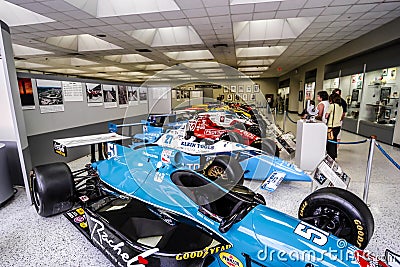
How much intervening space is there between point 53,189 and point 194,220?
65.2 inches

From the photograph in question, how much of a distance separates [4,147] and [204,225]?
2.88 metres

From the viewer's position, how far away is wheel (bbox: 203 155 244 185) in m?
2.75

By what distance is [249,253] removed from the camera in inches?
55.4

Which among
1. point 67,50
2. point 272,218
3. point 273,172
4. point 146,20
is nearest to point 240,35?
point 146,20

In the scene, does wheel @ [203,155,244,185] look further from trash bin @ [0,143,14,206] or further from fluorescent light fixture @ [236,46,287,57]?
fluorescent light fixture @ [236,46,287,57]

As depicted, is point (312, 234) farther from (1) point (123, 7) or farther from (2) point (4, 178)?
(1) point (123, 7)

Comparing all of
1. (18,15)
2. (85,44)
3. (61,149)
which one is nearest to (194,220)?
(61,149)

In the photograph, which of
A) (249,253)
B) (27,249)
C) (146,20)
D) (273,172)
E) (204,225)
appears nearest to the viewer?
(249,253)

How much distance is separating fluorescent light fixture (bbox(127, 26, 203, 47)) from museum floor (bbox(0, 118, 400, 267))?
672 cm

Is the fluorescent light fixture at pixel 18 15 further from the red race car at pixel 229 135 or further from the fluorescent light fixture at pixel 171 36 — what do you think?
the red race car at pixel 229 135

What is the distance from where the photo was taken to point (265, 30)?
25.9ft

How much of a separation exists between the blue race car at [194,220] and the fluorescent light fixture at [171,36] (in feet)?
22.5

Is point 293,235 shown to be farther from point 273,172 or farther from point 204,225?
point 273,172

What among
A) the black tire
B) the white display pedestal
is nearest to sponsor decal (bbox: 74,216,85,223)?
the black tire
